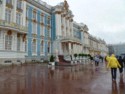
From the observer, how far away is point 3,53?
85.8 feet

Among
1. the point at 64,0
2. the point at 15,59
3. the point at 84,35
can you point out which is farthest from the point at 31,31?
the point at 84,35

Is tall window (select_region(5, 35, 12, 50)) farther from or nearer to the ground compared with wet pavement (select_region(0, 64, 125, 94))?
farther from the ground

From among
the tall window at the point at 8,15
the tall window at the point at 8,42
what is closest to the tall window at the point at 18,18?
the tall window at the point at 8,15

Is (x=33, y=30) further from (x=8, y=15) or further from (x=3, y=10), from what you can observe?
(x=3, y=10)

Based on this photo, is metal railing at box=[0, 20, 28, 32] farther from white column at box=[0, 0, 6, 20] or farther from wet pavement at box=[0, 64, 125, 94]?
wet pavement at box=[0, 64, 125, 94]

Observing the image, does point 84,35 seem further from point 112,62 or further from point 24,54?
point 112,62

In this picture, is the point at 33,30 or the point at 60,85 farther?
the point at 33,30

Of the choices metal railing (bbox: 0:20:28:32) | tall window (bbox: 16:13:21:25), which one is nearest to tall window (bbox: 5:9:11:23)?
metal railing (bbox: 0:20:28:32)

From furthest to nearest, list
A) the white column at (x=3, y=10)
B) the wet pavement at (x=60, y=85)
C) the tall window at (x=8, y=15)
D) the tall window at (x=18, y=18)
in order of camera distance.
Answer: the tall window at (x=18, y=18) < the tall window at (x=8, y=15) < the white column at (x=3, y=10) < the wet pavement at (x=60, y=85)

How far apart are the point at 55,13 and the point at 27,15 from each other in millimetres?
10260

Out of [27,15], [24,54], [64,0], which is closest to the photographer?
[24,54]

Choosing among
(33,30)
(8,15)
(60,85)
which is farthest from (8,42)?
(60,85)

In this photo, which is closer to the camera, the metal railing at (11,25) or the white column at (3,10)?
the metal railing at (11,25)

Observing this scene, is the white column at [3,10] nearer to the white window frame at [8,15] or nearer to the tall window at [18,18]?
the white window frame at [8,15]
